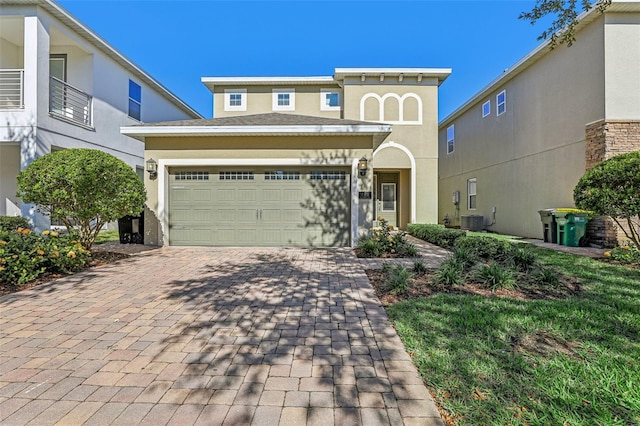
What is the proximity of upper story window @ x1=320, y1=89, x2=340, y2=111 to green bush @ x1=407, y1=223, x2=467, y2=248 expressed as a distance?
7522 millimetres

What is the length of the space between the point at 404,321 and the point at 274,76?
1506 centimetres

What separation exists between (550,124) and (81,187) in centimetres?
1392

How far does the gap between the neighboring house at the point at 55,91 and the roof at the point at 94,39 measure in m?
0.03

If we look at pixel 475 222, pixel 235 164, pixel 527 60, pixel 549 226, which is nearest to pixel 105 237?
pixel 235 164

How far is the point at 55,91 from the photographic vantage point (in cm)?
1074

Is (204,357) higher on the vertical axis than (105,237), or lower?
lower

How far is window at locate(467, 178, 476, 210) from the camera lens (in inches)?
645

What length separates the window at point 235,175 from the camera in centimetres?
961

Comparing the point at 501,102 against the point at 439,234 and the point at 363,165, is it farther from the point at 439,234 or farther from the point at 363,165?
the point at 363,165

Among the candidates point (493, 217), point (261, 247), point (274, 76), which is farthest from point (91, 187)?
point (493, 217)

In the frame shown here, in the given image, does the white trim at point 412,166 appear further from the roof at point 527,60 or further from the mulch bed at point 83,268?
the mulch bed at point 83,268

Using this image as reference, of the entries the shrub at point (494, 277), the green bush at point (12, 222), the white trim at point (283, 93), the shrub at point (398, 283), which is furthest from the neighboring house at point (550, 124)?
the green bush at point (12, 222)

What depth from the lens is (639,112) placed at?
878 centimetres

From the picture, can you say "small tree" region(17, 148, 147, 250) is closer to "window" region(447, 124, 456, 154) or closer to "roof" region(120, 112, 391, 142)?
"roof" region(120, 112, 391, 142)
